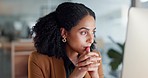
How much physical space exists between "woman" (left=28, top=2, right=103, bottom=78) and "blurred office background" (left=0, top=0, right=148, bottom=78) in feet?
5.57

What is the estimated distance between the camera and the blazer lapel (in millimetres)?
969

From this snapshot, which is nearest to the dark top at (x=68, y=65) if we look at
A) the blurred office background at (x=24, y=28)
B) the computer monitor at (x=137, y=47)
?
the computer monitor at (x=137, y=47)

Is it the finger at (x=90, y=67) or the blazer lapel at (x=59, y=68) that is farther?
the blazer lapel at (x=59, y=68)

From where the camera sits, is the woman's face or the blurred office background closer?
the woman's face

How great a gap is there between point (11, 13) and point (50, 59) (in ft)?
8.11

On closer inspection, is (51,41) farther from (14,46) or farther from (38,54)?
(14,46)

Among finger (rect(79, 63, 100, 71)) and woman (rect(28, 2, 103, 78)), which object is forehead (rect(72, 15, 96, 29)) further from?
finger (rect(79, 63, 100, 71))

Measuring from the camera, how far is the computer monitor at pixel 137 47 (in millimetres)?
670

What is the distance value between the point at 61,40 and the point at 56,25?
0.22ft

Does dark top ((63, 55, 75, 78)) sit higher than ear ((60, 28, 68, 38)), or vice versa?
ear ((60, 28, 68, 38))

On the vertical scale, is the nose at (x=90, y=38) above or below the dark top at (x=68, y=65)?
above

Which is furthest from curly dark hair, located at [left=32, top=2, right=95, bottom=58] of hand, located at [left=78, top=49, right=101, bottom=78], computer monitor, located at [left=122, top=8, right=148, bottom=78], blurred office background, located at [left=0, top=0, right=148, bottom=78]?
blurred office background, located at [left=0, top=0, right=148, bottom=78]

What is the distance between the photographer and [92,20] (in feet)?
2.94

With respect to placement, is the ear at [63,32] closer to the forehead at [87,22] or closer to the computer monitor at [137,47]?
the forehead at [87,22]
